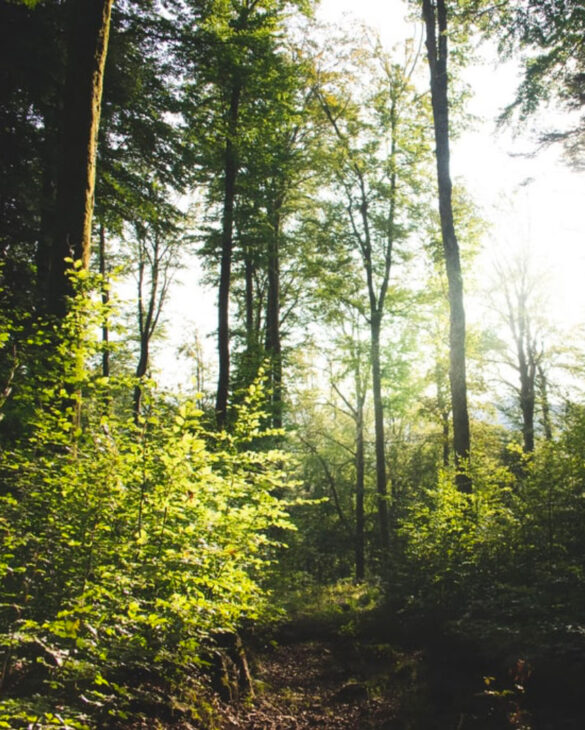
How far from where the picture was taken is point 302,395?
19375 millimetres

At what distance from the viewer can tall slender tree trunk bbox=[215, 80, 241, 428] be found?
11664mm

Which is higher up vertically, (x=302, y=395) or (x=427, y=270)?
(x=427, y=270)

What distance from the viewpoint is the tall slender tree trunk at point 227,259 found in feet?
38.3

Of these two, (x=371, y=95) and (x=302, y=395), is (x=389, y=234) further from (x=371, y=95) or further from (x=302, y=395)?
(x=302, y=395)

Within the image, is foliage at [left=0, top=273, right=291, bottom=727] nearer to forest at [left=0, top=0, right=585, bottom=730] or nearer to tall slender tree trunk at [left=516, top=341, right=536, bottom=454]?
forest at [left=0, top=0, right=585, bottom=730]

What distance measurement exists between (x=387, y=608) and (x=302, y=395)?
11134mm

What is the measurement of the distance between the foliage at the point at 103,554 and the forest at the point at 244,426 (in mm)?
29

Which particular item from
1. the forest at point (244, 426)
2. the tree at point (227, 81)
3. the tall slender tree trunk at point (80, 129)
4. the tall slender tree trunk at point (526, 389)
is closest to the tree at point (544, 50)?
the forest at point (244, 426)

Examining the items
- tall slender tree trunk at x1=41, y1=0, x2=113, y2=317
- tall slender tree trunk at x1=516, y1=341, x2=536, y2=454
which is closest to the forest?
tall slender tree trunk at x1=41, y1=0, x2=113, y2=317

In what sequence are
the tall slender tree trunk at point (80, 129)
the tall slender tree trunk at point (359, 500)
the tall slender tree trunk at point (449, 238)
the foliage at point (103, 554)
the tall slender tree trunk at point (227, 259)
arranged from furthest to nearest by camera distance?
the tall slender tree trunk at point (359, 500) → the tall slender tree trunk at point (227, 259) → the tall slender tree trunk at point (449, 238) → the tall slender tree trunk at point (80, 129) → the foliage at point (103, 554)

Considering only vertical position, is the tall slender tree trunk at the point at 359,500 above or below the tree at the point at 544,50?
below

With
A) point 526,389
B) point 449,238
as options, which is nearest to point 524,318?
point 526,389

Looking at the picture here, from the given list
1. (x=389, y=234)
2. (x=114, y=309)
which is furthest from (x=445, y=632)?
(x=389, y=234)

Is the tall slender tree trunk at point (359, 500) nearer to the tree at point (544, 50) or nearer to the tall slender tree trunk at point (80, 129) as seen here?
the tree at point (544, 50)
